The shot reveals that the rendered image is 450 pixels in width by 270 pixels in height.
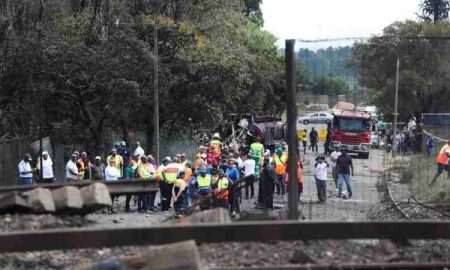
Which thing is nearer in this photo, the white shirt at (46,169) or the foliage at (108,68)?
the white shirt at (46,169)

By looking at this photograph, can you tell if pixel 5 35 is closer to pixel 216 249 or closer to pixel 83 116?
pixel 83 116

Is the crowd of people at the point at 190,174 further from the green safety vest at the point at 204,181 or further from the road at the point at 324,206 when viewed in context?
the road at the point at 324,206

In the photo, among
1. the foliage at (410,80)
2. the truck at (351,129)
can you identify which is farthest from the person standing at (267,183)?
the foliage at (410,80)

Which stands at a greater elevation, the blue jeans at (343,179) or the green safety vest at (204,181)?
the green safety vest at (204,181)

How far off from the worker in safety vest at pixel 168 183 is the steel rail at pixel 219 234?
12447 millimetres

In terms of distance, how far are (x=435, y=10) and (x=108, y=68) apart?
6539 cm

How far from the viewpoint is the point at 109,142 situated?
34.1m

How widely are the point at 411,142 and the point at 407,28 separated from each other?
24293 mm

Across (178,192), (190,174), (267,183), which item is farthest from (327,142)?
(267,183)

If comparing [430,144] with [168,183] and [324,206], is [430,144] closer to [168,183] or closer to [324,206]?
[324,206]

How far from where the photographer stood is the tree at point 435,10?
8476 cm

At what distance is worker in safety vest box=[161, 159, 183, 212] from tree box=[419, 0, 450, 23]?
71.6 metres

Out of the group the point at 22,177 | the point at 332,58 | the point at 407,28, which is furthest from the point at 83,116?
the point at 407,28

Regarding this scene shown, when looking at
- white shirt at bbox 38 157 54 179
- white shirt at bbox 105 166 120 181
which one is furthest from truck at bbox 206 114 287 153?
white shirt at bbox 105 166 120 181
